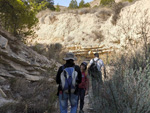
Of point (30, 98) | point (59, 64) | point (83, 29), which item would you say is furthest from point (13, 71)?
point (83, 29)

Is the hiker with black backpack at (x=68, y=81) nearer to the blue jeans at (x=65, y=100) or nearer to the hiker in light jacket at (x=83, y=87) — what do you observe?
the blue jeans at (x=65, y=100)

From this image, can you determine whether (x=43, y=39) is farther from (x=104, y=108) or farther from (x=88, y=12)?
(x=104, y=108)

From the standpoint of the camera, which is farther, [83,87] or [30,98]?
[83,87]

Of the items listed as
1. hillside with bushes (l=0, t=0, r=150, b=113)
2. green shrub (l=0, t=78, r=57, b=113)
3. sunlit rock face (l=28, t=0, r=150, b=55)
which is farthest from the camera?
sunlit rock face (l=28, t=0, r=150, b=55)

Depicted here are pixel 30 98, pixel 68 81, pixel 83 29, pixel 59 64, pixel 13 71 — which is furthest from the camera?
pixel 83 29

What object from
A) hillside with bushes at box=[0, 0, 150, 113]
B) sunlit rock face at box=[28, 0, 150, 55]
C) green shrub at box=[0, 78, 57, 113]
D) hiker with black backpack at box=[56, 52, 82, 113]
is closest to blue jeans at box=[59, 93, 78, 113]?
hiker with black backpack at box=[56, 52, 82, 113]

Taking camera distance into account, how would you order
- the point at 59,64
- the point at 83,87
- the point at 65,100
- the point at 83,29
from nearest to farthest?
1. the point at 65,100
2. the point at 83,87
3. the point at 59,64
4. the point at 83,29

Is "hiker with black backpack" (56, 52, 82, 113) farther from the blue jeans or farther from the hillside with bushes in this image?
the hillside with bushes

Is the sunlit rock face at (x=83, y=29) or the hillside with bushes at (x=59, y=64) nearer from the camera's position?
the hillside with bushes at (x=59, y=64)

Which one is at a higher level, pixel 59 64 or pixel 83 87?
pixel 59 64

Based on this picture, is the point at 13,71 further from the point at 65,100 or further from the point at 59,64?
the point at 59,64

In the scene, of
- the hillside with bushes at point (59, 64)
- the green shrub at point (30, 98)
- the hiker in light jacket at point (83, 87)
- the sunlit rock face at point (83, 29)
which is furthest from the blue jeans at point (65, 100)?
the sunlit rock face at point (83, 29)

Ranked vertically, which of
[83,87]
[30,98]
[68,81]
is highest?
[68,81]

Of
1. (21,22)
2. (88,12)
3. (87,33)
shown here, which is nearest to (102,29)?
(87,33)
